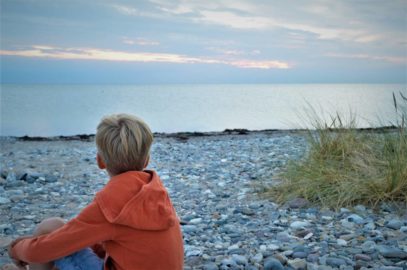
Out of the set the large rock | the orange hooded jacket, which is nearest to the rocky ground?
the large rock

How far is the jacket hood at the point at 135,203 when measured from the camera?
202 cm

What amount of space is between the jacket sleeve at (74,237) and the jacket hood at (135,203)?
59 mm

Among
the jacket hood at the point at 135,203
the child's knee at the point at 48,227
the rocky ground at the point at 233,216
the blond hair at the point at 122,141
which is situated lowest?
the rocky ground at the point at 233,216

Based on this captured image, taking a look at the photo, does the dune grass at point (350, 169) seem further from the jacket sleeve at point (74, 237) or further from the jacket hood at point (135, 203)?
the jacket sleeve at point (74, 237)

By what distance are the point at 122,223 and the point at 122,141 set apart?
15.3 inches

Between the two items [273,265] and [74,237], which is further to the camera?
[273,265]

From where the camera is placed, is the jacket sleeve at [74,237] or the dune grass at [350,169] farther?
the dune grass at [350,169]

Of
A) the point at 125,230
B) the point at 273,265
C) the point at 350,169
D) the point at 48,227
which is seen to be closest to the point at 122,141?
the point at 125,230

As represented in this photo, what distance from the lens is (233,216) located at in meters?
4.54

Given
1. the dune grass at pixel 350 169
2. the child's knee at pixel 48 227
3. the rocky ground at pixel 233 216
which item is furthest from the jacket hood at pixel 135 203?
the dune grass at pixel 350 169

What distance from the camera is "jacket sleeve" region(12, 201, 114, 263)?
2.04 metres

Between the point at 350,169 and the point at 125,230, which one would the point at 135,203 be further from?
the point at 350,169

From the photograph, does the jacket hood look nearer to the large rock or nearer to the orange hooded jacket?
the orange hooded jacket

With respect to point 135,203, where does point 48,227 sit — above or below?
below
